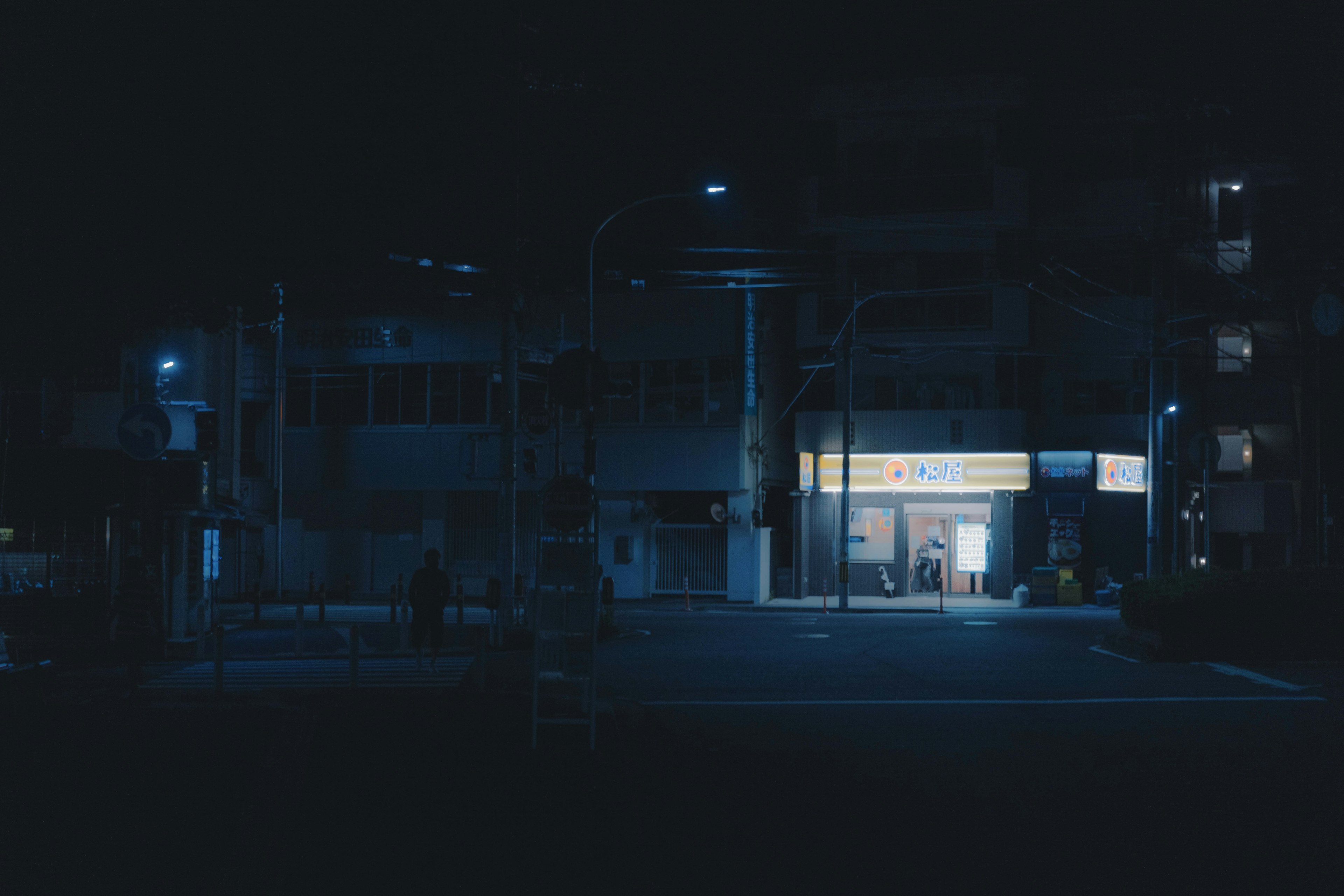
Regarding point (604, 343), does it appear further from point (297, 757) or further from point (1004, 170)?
point (297, 757)

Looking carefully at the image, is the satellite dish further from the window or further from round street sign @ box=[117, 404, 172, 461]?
round street sign @ box=[117, 404, 172, 461]

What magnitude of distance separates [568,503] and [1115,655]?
11.0 metres

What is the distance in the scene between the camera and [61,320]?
39.3 feet

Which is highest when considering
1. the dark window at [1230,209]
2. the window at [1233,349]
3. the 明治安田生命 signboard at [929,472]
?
the dark window at [1230,209]

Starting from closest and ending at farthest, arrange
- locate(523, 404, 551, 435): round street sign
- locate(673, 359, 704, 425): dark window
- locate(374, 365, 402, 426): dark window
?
locate(523, 404, 551, 435): round street sign
locate(673, 359, 704, 425): dark window
locate(374, 365, 402, 426): dark window

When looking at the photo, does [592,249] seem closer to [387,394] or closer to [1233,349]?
[387,394]

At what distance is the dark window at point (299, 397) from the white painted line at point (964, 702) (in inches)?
1058

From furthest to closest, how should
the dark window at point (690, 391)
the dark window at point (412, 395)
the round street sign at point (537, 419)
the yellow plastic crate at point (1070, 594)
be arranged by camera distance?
the dark window at point (412, 395), the dark window at point (690, 391), the yellow plastic crate at point (1070, 594), the round street sign at point (537, 419)

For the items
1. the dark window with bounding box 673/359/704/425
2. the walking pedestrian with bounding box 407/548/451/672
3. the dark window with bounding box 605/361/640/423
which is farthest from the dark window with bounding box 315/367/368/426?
the walking pedestrian with bounding box 407/548/451/672

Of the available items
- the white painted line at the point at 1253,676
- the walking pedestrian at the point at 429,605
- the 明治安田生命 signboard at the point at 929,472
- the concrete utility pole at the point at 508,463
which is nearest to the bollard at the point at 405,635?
the walking pedestrian at the point at 429,605

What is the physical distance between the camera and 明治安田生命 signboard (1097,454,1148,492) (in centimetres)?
3412

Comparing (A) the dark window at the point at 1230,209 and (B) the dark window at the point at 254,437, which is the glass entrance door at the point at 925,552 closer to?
(A) the dark window at the point at 1230,209

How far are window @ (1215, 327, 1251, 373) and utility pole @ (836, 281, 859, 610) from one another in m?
17.5

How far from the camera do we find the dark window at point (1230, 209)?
136ft
